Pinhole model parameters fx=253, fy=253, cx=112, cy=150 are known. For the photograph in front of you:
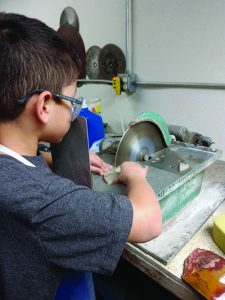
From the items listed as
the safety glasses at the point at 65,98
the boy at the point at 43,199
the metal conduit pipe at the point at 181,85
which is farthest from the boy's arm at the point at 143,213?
the metal conduit pipe at the point at 181,85

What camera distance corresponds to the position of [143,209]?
513mm

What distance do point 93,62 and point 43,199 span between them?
1.39 m

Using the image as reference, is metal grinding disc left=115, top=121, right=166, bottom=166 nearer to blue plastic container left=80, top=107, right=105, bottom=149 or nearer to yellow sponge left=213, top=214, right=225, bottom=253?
yellow sponge left=213, top=214, right=225, bottom=253

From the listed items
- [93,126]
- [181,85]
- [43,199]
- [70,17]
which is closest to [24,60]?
[43,199]

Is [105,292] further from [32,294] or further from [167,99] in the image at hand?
[167,99]

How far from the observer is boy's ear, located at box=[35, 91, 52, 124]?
0.50 meters

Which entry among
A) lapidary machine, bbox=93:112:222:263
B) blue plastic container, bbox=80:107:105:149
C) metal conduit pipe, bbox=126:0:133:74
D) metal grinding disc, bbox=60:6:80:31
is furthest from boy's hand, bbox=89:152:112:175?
metal grinding disc, bbox=60:6:80:31

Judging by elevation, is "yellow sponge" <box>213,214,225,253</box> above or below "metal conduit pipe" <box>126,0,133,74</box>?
below

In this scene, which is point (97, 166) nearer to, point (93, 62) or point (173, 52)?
point (173, 52)

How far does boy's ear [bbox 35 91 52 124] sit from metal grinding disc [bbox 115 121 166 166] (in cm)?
31

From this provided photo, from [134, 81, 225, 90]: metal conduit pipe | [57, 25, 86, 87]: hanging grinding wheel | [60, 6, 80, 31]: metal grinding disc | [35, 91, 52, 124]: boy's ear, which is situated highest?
[60, 6, 80, 31]: metal grinding disc

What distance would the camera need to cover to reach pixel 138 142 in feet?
2.73

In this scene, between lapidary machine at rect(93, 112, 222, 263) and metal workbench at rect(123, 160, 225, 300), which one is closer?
metal workbench at rect(123, 160, 225, 300)

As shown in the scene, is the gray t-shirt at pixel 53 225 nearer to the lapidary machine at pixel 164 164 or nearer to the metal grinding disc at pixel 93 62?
the lapidary machine at pixel 164 164
